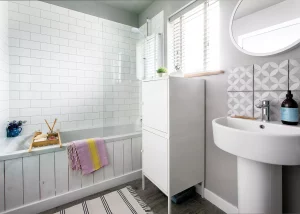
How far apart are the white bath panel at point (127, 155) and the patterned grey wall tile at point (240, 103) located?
118cm

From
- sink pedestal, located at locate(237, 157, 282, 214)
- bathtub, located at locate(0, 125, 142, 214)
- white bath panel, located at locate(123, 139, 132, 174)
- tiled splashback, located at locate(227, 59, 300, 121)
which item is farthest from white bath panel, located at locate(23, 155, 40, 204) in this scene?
tiled splashback, located at locate(227, 59, 300, 121)

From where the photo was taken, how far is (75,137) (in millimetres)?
2232

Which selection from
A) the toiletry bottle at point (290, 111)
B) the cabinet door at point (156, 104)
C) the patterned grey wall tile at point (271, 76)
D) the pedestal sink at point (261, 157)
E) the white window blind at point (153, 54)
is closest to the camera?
the pedestal sink at point (261, 157)

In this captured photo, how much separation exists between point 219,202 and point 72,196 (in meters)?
1.44

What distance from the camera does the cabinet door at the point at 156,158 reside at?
4.45 ft

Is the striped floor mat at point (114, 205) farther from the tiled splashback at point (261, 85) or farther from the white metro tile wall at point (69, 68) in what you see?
the tiled splashback at point (261, 85)

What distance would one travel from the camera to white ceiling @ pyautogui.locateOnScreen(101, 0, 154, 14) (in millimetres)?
2327

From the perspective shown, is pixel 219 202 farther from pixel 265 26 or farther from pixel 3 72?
pixel 3 72

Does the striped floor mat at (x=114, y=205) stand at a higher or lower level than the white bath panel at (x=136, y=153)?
lower

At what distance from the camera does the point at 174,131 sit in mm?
1327

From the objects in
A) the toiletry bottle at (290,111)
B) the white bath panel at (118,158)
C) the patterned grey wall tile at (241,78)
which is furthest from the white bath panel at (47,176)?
the toiletry bottle at (290,111)

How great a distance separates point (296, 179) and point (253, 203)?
1.14ft

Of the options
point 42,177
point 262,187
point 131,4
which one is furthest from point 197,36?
point 42,177

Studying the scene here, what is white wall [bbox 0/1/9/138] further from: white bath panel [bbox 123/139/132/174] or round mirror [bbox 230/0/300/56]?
round mirror [bbox 230/0/300/56]
